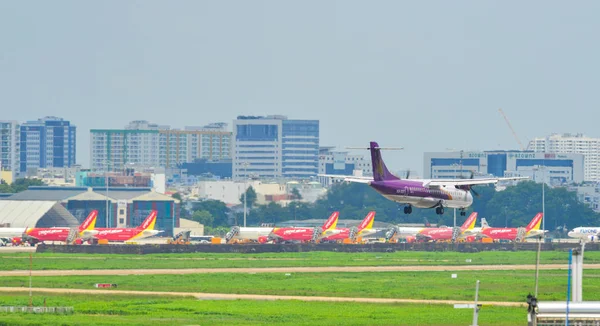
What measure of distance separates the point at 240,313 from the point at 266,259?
250ft

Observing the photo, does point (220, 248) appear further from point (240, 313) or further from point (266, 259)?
point (240, 313)

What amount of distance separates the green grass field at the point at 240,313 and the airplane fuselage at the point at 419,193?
28918mm

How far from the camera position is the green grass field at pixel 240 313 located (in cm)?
8831

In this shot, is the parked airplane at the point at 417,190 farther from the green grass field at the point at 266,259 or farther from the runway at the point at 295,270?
the green grass field at the point at 266,259

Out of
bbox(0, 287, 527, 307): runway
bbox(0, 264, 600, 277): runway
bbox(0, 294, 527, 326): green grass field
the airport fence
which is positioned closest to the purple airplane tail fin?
bbox(0, 264, 600, 277): runway

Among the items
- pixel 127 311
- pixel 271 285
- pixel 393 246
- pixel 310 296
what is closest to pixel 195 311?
pixel 127 311

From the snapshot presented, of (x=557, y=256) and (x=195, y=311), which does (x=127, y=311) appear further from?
(x=557, y=256)

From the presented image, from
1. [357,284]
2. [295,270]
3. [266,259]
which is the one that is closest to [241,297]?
[357,284]

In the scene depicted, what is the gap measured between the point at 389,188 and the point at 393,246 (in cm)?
6905

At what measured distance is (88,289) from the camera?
114 m

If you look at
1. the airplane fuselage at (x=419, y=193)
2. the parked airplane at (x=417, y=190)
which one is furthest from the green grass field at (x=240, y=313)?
the parked airplane at (x=417, y=190)

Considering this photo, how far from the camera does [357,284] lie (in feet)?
403

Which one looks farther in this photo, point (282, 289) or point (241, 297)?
point (282, 289)

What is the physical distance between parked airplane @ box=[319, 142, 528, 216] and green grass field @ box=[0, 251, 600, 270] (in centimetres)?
2338
